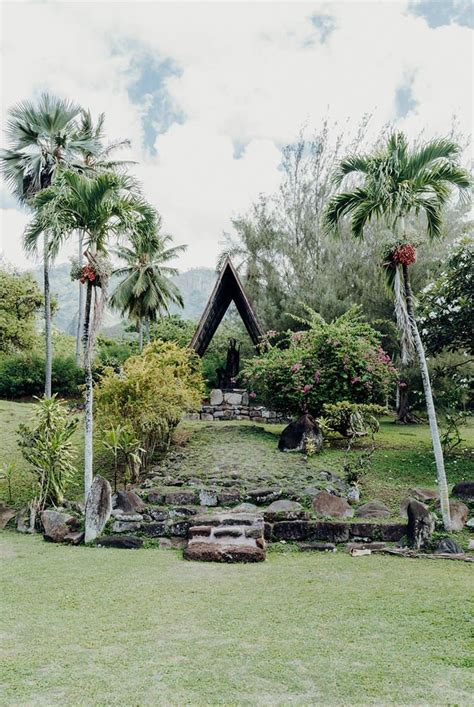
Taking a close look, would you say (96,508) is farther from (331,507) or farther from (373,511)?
(373,511)

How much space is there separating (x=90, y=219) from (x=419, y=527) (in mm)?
6664

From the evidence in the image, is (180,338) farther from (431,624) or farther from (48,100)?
(431,624)

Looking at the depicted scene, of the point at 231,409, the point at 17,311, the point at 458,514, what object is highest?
the point at 17,311

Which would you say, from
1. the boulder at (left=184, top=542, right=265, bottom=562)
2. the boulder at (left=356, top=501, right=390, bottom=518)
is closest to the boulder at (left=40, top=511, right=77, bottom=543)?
the boulder at (left=184, top=542, right=265, bottom=562)

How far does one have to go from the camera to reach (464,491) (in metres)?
8.38

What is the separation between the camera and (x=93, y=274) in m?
8.37

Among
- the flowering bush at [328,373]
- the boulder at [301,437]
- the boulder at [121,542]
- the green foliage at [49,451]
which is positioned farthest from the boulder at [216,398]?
the boulder at [121,542]

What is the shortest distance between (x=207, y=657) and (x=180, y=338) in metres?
23.0

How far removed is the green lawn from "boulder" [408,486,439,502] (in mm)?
2235

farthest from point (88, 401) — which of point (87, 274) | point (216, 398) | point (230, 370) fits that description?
point (230, 370)

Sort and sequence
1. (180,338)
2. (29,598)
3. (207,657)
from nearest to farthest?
(207,657), (29,598), (180,338)

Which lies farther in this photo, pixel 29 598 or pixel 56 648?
pixel 29 598

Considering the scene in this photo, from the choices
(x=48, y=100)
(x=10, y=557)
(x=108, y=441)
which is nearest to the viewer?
(x=10, y=557)

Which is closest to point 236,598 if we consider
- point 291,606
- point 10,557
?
point 291,606
